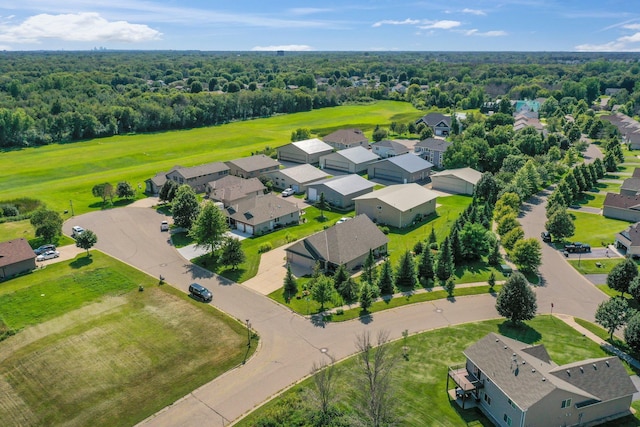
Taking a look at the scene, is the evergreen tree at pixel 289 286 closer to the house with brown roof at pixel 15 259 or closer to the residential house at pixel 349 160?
the house with brown roof at pixel 15 259

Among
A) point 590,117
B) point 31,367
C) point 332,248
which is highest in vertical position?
point 590,117

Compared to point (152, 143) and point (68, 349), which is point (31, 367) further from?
point (152, 143)

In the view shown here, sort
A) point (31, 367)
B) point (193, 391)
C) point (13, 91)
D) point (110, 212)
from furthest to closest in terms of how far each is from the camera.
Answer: point (13, 91) < point (110, 212) < point (31, 367) < point (193, 391)

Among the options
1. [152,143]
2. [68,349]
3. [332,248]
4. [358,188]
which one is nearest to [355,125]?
[152,143]

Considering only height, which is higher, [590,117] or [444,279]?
[590,117]

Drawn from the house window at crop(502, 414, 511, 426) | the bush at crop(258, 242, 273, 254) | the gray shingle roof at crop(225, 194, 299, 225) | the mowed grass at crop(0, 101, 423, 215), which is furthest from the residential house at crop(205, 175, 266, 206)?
the house window at crop(502, 414, 511, 426)

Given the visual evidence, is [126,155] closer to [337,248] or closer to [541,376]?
[337,248]
